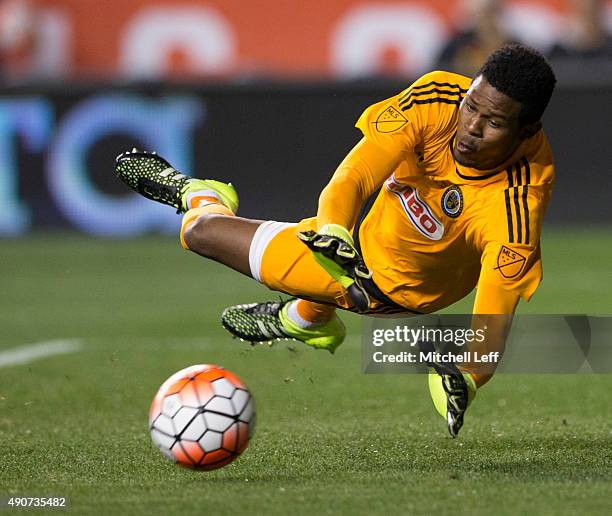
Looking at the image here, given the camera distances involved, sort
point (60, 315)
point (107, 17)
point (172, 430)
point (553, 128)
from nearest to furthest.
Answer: point (172, 430), point (60, 315), point (553, 128), point (107, 17)

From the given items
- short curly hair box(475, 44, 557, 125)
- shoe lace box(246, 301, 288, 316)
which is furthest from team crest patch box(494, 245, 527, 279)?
shoe lace box(246, 301, 288, 316)

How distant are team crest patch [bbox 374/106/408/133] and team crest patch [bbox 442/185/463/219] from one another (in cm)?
39

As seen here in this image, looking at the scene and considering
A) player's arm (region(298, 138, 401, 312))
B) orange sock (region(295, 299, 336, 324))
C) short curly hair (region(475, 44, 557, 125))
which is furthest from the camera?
orange sock (region(295, 299, 336, 324))

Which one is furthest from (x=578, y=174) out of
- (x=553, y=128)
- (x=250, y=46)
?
(x=250, y=46)

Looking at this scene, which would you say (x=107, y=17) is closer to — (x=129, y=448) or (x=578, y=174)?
(x=578, y=174)

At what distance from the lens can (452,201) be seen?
5625 millimetres

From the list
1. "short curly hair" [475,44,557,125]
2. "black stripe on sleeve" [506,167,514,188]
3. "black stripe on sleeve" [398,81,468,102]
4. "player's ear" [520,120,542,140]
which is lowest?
"black stripe on sleeve" [506,167,514,188]

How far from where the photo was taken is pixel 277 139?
47.0 feet

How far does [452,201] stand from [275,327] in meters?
1.63

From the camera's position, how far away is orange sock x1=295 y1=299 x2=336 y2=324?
6.69 metres

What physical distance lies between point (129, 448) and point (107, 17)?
51.4ft

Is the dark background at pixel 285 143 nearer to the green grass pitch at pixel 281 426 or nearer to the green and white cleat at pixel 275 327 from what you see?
the green grass pitch at pixel 281 426

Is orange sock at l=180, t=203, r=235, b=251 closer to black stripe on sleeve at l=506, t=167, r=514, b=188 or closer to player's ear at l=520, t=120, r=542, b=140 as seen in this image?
black stripe on sleeve at l=506, t=167, r=514, b=188

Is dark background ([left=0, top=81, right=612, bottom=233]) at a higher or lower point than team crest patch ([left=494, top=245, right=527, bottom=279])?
lower
